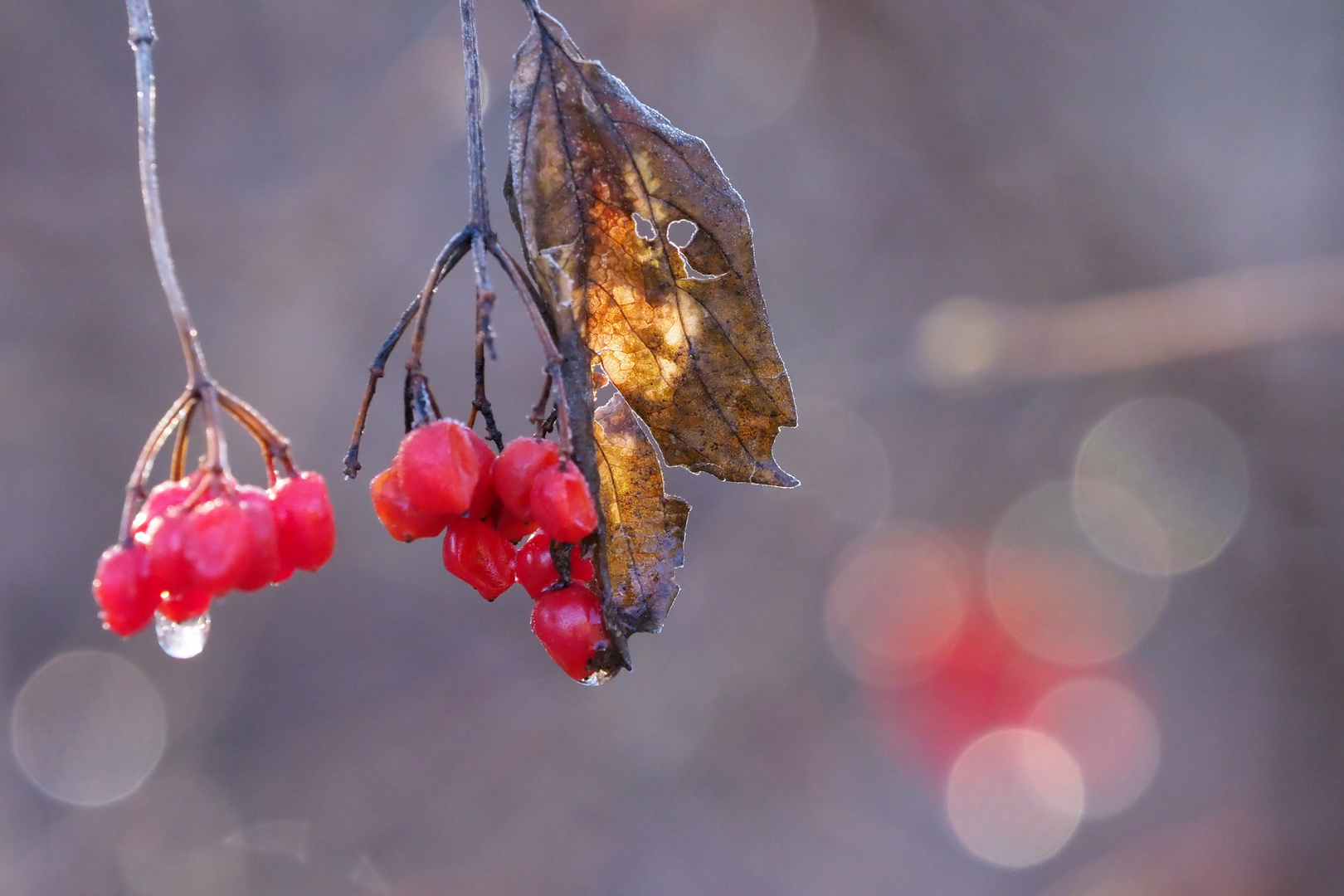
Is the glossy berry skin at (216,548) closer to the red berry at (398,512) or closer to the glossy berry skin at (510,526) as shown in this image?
the red berry at (398,512)

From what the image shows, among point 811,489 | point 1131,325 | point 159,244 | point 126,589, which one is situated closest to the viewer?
point 159,244

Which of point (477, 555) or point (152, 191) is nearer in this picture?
point (152, 191)

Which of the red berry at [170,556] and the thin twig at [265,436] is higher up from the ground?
the thin twig at [265,436]

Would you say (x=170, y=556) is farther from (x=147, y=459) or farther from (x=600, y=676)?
(x=600, y=676)

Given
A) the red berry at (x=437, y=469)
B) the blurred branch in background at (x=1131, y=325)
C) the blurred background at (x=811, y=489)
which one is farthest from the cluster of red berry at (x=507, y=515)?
the blurred branch in background at (x=1131, y=325)

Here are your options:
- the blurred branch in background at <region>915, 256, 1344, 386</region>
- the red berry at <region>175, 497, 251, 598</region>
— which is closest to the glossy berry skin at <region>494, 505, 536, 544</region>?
the red berry at <region>175, 497, 251, 598</region>

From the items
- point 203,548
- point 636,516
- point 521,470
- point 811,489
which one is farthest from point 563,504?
point 811,489

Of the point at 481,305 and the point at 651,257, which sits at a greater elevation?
the point at 651,257
